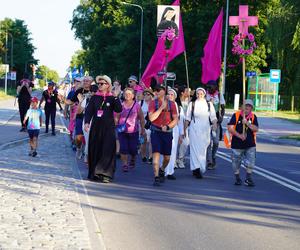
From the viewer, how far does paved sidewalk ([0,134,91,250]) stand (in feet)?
19.8

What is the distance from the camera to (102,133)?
1079 cm

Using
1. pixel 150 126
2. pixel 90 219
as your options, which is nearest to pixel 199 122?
pixel 150 126

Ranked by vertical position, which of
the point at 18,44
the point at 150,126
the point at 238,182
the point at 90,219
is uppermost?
the point at 18,44

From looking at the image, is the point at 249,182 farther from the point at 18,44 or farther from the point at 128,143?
the point at 18,44

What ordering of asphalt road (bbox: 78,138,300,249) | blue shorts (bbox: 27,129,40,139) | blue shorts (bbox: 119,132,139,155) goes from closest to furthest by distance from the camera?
asphalt road (bbox: 78,138,300,249) < blue shorts (bbox: 119,132,139,155) < blue shorts (bbox: 27,129,40,139)

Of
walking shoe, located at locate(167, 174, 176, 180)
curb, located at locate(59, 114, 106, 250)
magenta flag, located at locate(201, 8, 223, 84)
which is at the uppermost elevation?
magenta flag, located at locate(201, 8, 223, 84)

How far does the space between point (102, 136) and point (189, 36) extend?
137ft

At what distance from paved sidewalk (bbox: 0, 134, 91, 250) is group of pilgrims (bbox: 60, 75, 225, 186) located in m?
0.81

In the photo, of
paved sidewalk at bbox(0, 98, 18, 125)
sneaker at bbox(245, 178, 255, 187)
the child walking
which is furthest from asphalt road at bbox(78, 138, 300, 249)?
paved sidewalk at bbox(0, 98, 18, 125)

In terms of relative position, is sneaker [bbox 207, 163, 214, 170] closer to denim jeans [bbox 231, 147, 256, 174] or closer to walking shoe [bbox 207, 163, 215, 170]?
walking shoe [bbox 207, 163, 215, 170]

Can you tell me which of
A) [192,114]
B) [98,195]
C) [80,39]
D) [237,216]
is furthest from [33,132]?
[80,39]

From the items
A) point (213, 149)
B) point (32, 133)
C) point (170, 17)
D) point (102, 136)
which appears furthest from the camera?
point (170, 17)

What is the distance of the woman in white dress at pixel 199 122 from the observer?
1195cm

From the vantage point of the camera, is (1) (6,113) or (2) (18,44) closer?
(1) (6,113)
